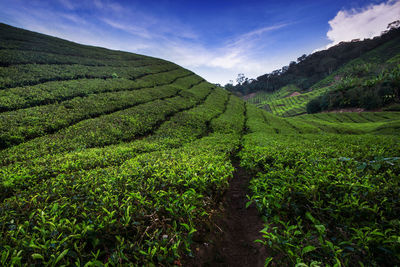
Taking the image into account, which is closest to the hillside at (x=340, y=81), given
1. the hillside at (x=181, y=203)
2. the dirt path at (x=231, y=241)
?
the hillside at (x=181, y=203)

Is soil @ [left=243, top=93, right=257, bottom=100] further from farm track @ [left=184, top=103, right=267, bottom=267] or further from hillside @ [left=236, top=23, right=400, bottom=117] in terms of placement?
farm track @ [left=184, top=103, right=267, bottom=267]

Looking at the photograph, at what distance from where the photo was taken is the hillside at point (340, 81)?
153 ft

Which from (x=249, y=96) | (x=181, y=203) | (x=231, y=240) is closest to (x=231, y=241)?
(x=231, y=240)

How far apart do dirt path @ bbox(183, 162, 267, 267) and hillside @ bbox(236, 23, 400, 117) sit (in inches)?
2536

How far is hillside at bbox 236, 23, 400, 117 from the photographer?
153ft

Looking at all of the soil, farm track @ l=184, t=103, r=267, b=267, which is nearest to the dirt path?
farm track @ l=184, t=103, r=267, b=267

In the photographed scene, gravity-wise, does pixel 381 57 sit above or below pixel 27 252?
above

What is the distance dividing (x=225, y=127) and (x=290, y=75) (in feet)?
464

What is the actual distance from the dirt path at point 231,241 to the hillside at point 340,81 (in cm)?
6442

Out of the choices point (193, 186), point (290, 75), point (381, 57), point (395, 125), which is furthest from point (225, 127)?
point (290, 75)

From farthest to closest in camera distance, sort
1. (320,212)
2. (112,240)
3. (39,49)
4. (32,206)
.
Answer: (39,49), (32,206), (320,212), (112,240)

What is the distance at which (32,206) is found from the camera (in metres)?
3.19

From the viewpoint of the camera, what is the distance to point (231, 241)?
3.45m

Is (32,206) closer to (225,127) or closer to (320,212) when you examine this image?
(320,212)
